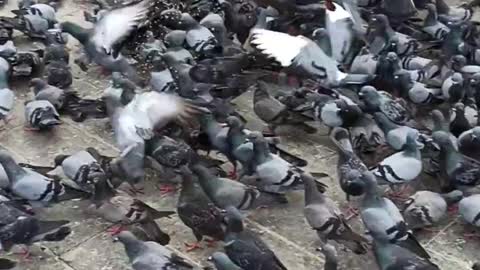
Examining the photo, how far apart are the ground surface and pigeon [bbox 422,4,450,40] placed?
1779mm

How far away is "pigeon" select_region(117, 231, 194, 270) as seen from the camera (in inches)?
225

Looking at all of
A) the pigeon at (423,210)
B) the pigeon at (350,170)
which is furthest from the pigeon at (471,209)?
the pigeon at (350,170)

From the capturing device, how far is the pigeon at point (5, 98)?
742 centimetres

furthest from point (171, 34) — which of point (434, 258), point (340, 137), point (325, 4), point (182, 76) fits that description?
point (434, 258)

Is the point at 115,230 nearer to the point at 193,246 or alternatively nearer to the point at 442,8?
the point at 193,246

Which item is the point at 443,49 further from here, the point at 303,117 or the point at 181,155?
the point at 181,155

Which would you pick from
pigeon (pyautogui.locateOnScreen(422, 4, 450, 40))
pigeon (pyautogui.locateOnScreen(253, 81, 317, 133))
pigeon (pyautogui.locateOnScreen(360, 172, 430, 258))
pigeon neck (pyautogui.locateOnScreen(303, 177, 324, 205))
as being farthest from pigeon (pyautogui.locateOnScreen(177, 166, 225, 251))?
pigeon (pyautogui.locateOnScreen(422, 4, 450, 40))

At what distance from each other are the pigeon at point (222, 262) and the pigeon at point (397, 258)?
883 millimetres

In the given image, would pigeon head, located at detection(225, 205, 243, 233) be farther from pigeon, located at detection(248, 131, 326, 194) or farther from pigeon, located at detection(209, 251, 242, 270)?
pigeon, located at detection(248, 131, 326, 194)

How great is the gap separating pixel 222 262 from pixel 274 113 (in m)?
1.96

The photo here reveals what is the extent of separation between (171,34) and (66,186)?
2157 millimetres

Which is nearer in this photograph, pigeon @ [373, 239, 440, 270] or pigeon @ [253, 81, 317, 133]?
pigeon @ [373, 239, 440, 270]

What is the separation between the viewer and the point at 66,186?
656cm

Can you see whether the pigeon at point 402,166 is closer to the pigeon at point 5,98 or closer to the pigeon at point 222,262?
the pigeon at point 222,262
